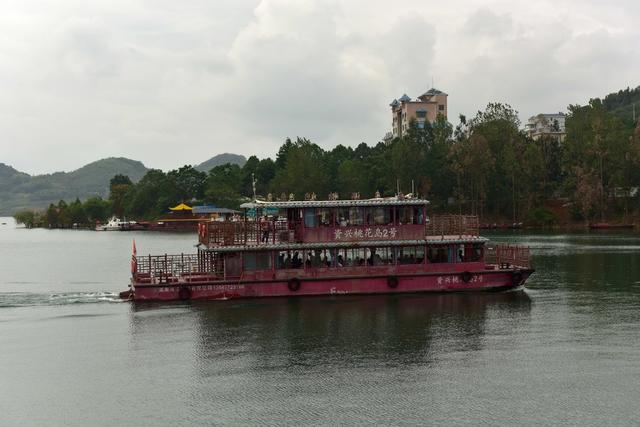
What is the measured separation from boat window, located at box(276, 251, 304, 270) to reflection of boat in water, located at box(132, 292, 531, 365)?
217 cm

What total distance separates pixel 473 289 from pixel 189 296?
17898 millimetres

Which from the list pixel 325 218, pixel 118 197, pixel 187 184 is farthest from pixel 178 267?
pixel 118 197

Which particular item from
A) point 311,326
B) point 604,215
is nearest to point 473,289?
point 311,326

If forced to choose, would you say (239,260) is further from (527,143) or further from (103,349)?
(527,143)

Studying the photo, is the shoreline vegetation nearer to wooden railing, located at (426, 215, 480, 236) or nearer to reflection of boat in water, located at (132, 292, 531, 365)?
wooden railing, located at (426, 215, 480, 236)

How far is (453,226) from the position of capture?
152ft

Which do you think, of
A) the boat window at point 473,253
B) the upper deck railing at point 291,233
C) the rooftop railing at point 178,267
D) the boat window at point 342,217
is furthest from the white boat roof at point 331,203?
the rooftop railing at point 178,267

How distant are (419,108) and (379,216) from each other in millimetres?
138057

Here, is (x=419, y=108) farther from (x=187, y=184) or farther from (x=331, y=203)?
(x=331, y=203)

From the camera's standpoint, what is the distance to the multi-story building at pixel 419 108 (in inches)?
6993

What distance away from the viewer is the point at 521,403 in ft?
80.8

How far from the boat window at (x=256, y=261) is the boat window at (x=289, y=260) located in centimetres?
69

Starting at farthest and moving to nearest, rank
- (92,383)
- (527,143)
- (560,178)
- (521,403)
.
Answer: (560,178) → (527,143) → (92,383) → (521,403)

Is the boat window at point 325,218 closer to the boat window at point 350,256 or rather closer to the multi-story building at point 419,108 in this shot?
the boat window at point 350,256
